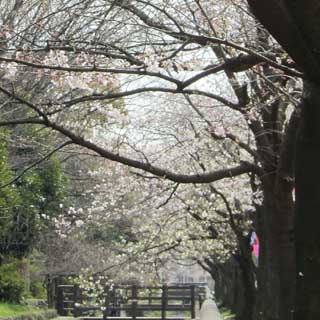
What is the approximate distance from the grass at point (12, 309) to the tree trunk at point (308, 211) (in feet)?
48.4

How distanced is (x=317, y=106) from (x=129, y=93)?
3.57 meters

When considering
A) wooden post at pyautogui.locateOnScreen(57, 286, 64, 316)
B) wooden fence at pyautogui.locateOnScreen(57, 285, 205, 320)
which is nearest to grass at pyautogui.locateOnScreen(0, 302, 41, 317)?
wooden fence at pyautogui.locateOnScreen(57, 285, 205, 320)

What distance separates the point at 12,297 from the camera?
22.1 meters

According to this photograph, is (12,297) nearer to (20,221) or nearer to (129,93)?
A: (20,221)

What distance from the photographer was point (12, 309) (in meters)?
20.7

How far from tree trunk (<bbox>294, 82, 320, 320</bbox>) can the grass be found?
580 inches

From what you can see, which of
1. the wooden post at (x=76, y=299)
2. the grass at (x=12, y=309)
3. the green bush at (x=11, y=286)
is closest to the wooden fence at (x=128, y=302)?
the wooden post at (x=76, y=299)

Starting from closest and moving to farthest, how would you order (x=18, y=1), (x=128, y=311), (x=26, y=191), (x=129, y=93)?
(x=129, y=93), (x=18, y=1), (x=26, y=191), (x=128, y=311)

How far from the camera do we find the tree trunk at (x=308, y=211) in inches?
197

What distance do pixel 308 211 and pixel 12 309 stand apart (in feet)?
55.8

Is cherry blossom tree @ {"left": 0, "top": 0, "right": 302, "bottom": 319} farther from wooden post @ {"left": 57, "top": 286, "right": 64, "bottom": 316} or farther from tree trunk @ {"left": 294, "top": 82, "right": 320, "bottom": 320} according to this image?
wooden post @ {"left": 57, "top": 286, "right": 64, "bottom": 316}

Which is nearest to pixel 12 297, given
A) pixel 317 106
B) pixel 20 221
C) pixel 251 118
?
pixel 20 221

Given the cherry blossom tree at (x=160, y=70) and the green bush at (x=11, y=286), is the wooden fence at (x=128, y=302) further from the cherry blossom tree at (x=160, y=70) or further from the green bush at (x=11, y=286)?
the cherry blossom tree at (x=160, y=70)

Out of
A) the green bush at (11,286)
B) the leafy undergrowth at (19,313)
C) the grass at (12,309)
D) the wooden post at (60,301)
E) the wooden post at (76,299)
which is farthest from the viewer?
the wooden post at (60,301)
